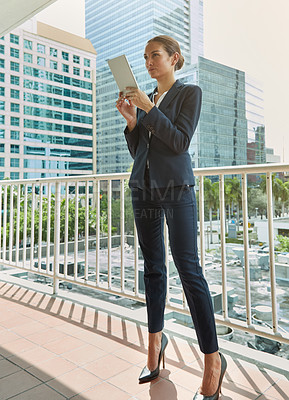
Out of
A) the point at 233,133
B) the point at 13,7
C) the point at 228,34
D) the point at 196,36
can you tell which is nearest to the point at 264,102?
the point at 233,133

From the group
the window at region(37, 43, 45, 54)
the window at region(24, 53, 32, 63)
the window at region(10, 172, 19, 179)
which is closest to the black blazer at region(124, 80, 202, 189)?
the window at region(10, 172, 19, 179)

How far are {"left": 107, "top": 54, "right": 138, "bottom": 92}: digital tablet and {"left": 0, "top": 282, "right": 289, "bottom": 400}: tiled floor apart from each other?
110 centimetres

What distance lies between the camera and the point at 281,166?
1253 millimetres

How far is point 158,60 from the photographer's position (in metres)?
1.11

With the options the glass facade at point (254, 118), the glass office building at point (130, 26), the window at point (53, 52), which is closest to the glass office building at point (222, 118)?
the glass facade at point (254, 118)

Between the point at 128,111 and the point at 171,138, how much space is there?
28 centimetres

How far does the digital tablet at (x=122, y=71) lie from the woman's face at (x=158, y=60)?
0.36ft

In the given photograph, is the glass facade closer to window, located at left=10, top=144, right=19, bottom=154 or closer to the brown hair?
window, located at left=10, top=144, right=19, bottom=154

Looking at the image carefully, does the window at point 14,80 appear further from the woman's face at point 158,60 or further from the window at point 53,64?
the woman's face at point 158,60

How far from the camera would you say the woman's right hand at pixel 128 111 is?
3.77ft

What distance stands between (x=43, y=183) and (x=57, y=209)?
11.3 inches

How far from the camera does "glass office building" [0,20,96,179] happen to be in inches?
1076

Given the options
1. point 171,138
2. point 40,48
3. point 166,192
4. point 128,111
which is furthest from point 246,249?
point 40,48

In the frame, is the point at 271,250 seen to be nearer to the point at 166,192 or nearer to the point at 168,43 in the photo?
the point at 166,192
